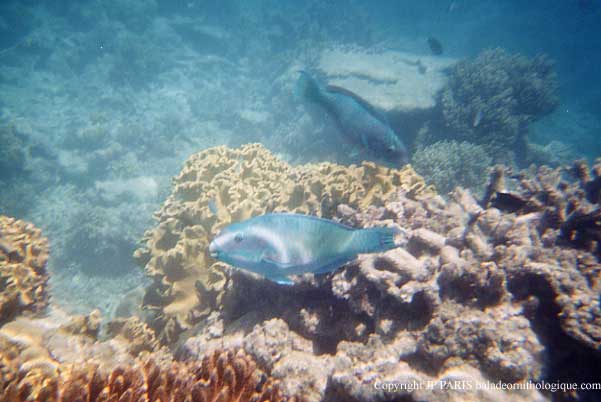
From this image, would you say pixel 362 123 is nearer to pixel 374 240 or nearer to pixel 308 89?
pixel 308 89

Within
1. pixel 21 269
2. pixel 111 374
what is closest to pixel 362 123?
pixel 111 374

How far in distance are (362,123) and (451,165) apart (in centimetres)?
736

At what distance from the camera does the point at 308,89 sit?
3891 mm

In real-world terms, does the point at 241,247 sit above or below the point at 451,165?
below

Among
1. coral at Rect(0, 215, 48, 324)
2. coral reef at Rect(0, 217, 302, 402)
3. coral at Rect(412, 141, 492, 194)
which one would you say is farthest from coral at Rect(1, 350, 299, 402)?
coral at Rect(412, 141, 492, 194)

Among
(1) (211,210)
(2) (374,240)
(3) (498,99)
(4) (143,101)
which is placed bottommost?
(2) (374,240)

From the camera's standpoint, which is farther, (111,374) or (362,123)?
(362,123)

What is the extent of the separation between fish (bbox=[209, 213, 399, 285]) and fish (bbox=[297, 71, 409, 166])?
5.54 ft

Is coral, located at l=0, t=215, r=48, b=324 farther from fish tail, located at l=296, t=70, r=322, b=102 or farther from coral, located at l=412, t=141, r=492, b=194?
coral, located at l=412, t=141, r=492, b=194

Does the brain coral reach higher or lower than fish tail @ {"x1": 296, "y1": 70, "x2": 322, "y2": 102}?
lower

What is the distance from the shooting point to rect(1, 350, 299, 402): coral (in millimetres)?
2082

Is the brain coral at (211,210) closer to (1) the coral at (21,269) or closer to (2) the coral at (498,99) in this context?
(1) the coral at (21,269)

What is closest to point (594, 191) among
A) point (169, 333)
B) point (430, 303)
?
point (430, 303)

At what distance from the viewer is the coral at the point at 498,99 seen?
39.4ft
